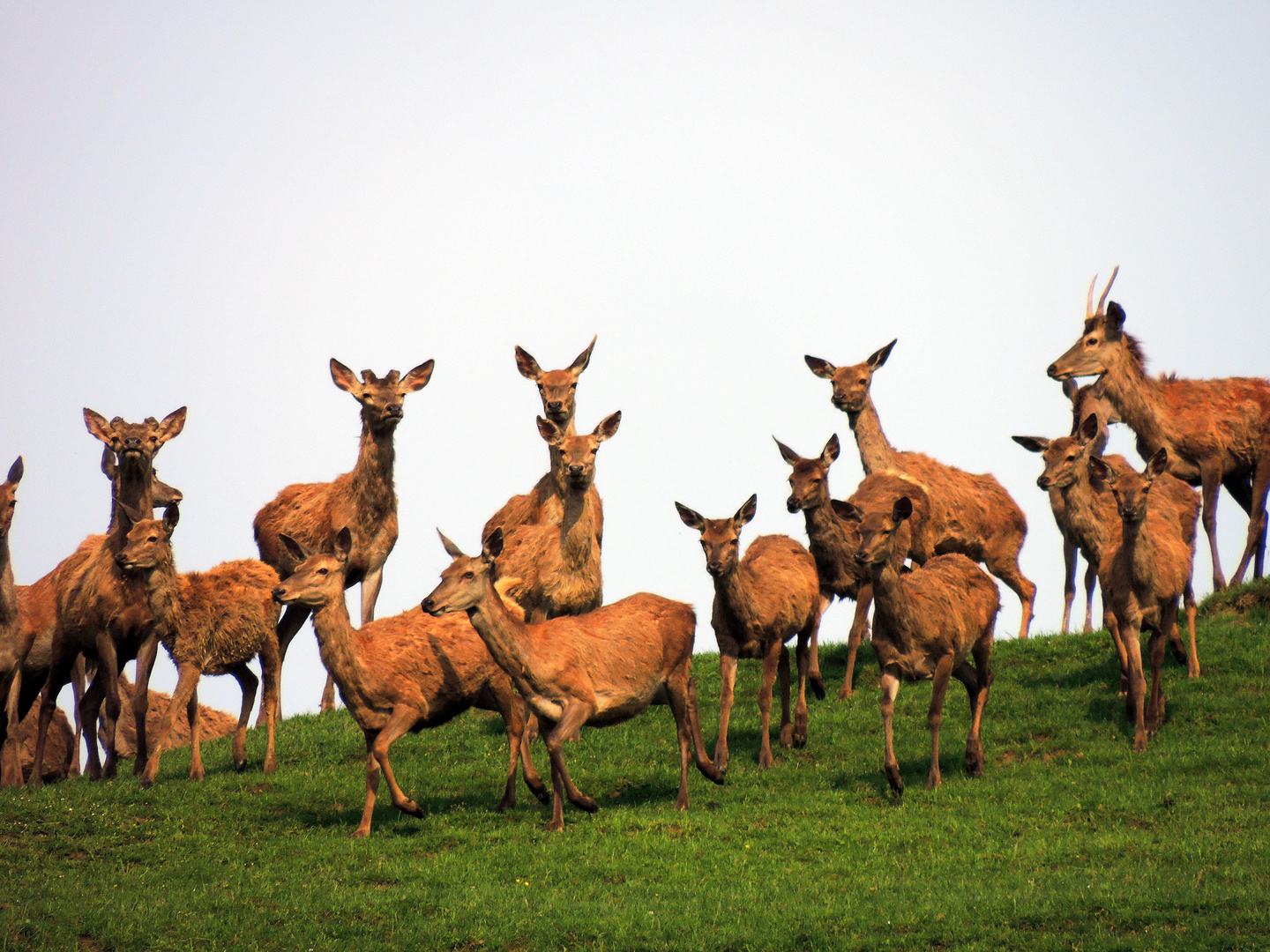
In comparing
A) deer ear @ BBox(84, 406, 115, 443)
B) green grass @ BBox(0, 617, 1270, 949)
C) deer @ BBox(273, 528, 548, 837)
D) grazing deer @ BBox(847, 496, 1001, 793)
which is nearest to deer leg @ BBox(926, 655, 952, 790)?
grazing deer @ BBox(847, 496, 1001, 793)

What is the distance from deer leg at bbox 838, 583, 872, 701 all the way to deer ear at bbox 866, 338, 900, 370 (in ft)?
13.4

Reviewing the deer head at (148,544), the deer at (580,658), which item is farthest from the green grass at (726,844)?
the deer head at (148,544)

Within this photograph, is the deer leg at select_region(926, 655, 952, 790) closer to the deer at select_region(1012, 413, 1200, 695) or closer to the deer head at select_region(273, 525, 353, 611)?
the deer at select_region(1012, 413, 1200, 695)

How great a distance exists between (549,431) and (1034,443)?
645 cm

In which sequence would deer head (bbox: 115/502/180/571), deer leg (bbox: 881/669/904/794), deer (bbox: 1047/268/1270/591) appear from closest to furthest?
deer leg (bbox: 881/669/904/794) < deer head (bbox: 115/502/180/571) < deer (bbox: 1047/268/1270/591)

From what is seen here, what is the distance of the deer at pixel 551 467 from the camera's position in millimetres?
18500

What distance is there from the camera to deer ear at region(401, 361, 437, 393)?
19.1 m

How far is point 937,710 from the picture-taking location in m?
14.3

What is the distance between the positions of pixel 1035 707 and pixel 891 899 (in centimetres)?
645

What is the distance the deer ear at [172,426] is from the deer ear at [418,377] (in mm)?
2961

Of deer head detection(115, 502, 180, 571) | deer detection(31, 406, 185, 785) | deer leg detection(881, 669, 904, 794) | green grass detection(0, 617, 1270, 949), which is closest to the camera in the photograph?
green grass detection(0, 617, 1270, 949)

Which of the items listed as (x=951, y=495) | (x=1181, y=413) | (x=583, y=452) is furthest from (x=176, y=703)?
(x=1181, y=413)

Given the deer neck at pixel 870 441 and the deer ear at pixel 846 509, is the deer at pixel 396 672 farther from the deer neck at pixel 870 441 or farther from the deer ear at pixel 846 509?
the deer neck at pixel 870 441

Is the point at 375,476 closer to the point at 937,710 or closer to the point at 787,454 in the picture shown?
the point at 787,454
